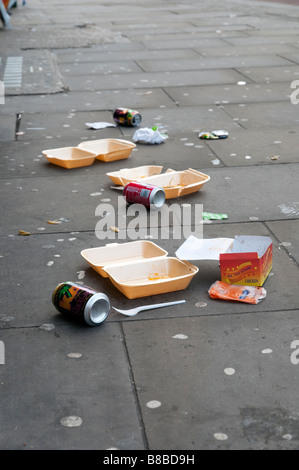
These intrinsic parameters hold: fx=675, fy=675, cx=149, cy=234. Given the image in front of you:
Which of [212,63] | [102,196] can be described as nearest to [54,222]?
[102,196]

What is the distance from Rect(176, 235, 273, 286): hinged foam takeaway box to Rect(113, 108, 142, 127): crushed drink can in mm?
3292

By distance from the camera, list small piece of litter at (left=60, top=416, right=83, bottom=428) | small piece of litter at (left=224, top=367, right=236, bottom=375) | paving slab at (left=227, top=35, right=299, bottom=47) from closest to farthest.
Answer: small piece of litter at (left=60, top=416, right=83, bottom=428), small piece of litter at (left=224, top=367, right=236, bottom=375), paving slab at (left=227, top=35, right=299, bottom=47)

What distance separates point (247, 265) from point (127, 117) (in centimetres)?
379

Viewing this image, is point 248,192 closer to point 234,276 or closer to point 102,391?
point 234,276

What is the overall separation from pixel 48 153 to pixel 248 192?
1933 mm

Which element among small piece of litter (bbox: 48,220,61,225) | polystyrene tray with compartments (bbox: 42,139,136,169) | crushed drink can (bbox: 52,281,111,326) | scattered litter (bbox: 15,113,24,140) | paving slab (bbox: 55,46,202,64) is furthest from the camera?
paving slab (bbox: 55,46,202,64)

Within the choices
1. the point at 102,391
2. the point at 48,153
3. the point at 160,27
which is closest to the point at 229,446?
the point at 102,391

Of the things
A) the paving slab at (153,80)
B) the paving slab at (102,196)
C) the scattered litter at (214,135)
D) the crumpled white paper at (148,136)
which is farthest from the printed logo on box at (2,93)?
the paving slab at (102,196)

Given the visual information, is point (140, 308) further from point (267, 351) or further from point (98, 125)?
point (98, 125)

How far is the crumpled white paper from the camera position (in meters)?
6.62

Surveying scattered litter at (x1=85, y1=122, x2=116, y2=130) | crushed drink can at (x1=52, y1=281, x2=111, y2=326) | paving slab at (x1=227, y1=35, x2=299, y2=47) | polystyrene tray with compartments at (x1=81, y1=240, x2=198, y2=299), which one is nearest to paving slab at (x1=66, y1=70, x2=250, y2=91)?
scattered litter at (x1=85, y1=122, x2=116, y2=130)

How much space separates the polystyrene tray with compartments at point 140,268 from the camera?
3.65 metres

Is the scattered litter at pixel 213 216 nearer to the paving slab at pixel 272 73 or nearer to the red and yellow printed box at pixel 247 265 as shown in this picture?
the red and yellow printed box at pixel 247 265

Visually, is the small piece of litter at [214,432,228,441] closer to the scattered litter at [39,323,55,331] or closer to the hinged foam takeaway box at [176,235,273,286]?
the scattered litter at [39,323,55,331]
